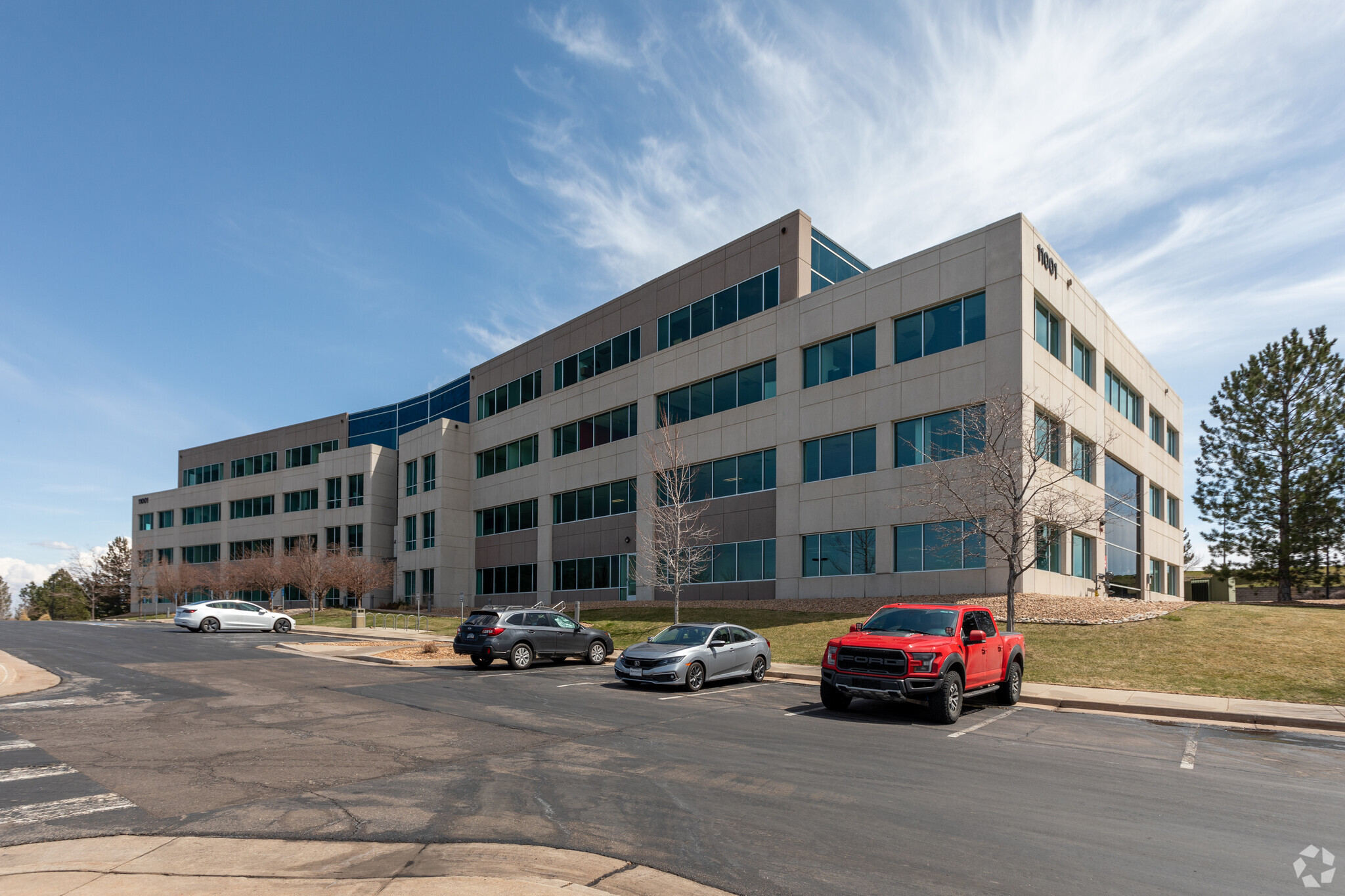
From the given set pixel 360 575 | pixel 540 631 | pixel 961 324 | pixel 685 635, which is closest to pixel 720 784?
pixel 685 635

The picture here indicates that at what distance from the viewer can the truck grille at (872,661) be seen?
14039 millimetres

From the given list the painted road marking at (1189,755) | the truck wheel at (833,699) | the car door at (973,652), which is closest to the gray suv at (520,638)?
the truck wheel at (833,699)

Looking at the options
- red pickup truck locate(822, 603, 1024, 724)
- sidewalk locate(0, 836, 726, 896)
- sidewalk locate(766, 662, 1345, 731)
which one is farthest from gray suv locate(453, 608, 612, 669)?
sidewalk locate(0, 836, 726, 896)

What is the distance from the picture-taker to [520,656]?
71.8 ft

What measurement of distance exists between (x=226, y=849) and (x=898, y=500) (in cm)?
2694

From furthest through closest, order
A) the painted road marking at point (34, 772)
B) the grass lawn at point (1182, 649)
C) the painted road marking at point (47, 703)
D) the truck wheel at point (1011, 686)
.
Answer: the grass lawn at point (1182, 649) < the truck wheel at point (1011, 686) < the painted road marking at point (47, 703) < the painted road marking at point (34, 772)

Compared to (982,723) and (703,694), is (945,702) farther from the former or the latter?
(703,694)

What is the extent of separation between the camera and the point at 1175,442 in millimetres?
52625

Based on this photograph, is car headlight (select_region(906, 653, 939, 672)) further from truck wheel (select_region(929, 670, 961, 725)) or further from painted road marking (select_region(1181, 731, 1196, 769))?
painted road marking (select_region(1181, 731, 1196, 769))

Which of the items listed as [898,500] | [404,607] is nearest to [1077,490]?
[898,500]

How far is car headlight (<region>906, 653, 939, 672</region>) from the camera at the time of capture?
13898 mm

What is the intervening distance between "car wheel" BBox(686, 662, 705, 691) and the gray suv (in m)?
5.71

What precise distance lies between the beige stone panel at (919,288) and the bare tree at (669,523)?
12.0 metres

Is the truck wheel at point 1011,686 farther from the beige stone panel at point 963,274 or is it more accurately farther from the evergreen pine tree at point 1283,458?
the evergreen pine tree at point 1283,458
